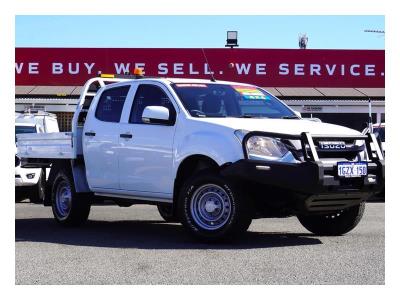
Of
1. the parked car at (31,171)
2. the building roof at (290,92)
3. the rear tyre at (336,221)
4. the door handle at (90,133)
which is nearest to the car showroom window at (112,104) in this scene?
the door handle at (90,133)

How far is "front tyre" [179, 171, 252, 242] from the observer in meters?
7.62

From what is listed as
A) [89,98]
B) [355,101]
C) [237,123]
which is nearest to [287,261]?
[237,123]

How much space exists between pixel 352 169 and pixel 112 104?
339 centimetres

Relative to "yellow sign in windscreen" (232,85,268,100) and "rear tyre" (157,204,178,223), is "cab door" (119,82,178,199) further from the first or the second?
"rear tyre" (157,204,178,223)

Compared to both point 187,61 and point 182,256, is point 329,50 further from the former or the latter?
point 182,256

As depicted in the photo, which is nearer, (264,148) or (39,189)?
(264,148)

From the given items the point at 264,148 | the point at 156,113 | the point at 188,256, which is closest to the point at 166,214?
the point at 156,113

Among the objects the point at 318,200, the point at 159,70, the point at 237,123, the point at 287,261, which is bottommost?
the point at 287,261

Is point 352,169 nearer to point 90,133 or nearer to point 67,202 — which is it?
point 90,133

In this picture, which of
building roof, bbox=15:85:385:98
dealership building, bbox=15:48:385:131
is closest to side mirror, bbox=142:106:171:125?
building roof, bbox=15:85:385:98

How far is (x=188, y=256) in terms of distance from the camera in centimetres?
716

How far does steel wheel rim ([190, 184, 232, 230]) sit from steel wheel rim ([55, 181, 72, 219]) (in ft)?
8.45

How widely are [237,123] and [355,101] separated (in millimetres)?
12506

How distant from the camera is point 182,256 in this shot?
7160 mm
